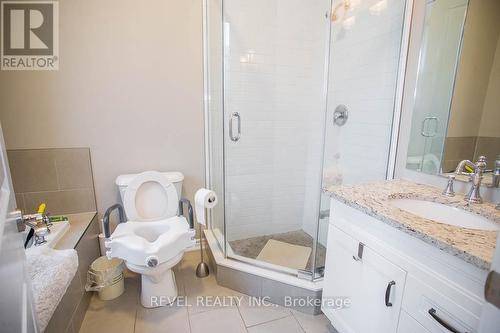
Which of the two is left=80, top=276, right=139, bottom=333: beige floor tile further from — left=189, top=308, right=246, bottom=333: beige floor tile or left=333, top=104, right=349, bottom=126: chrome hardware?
left=333, top=104, right=349, bottom=126: chrome hardware

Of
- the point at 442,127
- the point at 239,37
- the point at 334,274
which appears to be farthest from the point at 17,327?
the point at 239,37

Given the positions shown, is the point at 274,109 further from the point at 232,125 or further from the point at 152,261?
the point at 152,261

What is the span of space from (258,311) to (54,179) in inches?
69.6

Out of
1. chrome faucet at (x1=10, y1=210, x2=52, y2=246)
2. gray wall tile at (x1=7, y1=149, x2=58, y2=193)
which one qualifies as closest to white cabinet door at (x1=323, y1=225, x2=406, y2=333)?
chrome faucet at (x1=10, y1=210, x2=52, y2=246)

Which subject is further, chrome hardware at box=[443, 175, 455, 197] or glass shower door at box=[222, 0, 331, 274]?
glass shower door at box=[222, 0, 331, 274]

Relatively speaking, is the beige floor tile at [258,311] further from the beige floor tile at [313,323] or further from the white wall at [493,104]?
the white wall at [493,104]

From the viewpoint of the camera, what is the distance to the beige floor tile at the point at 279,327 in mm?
1482

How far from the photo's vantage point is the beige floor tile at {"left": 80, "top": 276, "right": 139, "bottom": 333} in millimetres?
1484

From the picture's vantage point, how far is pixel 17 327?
0.56 meters

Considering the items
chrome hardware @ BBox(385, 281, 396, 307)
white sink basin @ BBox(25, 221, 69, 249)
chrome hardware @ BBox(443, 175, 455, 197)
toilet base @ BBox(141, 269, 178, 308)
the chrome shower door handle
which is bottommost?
toilet base @ BBox(141, 269, 178, 308)

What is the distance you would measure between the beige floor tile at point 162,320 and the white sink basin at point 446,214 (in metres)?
1.42

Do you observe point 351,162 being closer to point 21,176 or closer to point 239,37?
point 239,37

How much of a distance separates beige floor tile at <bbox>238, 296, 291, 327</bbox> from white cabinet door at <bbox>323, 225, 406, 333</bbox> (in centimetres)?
33

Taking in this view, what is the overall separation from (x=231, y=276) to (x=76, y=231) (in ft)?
3.68
